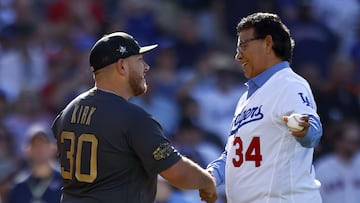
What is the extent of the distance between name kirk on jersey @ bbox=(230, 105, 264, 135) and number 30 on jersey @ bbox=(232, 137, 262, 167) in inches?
3.7

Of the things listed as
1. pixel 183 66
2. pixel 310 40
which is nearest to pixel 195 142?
pixel 183 66

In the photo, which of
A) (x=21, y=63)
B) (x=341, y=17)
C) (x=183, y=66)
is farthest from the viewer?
(x=341, y=17)

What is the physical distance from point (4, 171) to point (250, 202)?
4.81 metres

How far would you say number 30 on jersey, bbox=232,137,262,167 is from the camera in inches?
240

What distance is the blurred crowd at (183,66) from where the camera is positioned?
10844 mm

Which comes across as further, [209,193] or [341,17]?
[341,17]

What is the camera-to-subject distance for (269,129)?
6047mm

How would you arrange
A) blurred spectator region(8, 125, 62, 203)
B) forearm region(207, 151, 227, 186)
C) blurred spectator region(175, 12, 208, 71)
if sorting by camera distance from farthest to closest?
1. blurred spectator region(175, 12, 208, 71)
2. blurred spectator region(8, 125, 62, 203)
3. forearm region(207, 151, 227, 186)

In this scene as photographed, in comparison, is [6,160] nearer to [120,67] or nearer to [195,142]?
[195,142]

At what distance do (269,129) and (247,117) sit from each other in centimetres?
20

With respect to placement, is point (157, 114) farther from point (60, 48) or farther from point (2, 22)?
point (2, 22)

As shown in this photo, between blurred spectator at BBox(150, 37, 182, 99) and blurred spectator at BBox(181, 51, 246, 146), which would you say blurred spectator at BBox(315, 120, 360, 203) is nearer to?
blurred spectator at BBox(181, 51, 246, 146)

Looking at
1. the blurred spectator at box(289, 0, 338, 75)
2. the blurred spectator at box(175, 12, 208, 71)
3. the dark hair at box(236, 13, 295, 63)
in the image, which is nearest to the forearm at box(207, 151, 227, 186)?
the dark hair at box(236, 13, 295, 63)

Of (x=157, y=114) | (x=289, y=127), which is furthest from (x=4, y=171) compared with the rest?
(x=289, y=127)
